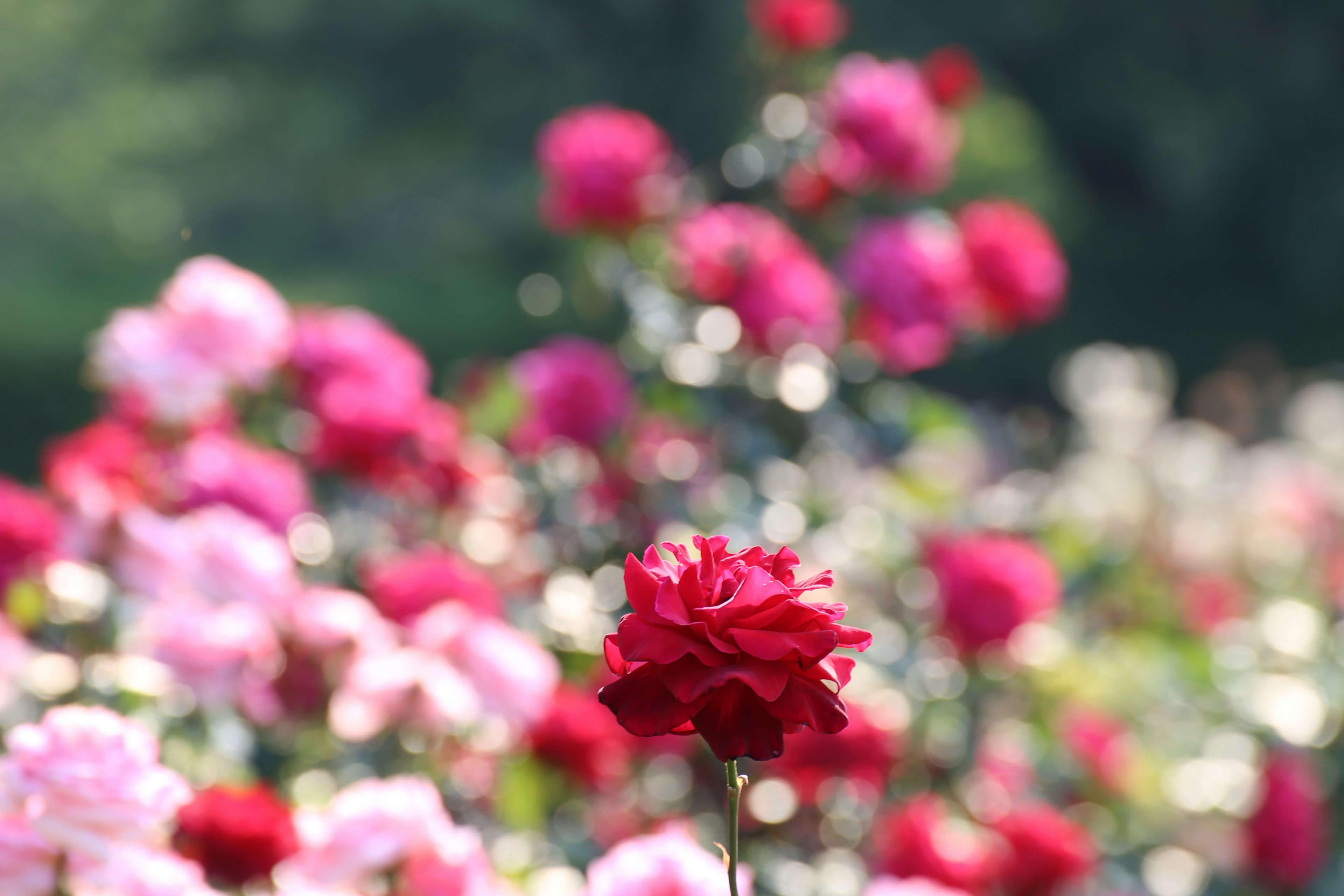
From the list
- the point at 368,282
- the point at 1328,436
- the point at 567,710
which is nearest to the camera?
the point at 567,710

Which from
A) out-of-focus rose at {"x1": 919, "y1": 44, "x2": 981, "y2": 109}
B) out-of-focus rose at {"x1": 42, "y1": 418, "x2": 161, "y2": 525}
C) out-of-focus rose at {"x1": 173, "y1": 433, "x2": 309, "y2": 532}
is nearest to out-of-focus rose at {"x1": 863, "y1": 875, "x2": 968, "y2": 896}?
out-of-focus rose at {"x1": 173, "y1": 433, "x2": 309, "y2": 532}

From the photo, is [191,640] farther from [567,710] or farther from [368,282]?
[368,282]

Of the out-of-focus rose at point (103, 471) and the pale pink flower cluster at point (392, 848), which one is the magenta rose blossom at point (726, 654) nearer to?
the pale pink flower cluster at point (392, 848)

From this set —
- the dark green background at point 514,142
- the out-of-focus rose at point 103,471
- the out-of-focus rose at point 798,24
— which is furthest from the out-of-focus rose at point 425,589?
the dark green background at point 514,142

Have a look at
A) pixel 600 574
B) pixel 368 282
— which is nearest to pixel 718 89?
pixel 368 282

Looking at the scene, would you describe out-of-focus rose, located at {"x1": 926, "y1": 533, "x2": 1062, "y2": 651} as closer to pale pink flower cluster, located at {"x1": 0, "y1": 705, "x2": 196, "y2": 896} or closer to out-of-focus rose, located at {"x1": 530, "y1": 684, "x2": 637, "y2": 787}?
out-of-focus rose, located at {"x1": 530, "y1": 684, "x2": 637, "y2": 787}

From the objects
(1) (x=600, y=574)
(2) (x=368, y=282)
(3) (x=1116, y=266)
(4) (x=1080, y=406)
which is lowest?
(1) (x=600, y=574)

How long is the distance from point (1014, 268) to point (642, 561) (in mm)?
1173

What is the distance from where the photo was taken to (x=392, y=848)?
42.3 inches

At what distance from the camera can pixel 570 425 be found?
1.98m

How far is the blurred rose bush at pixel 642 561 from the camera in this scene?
147 cm

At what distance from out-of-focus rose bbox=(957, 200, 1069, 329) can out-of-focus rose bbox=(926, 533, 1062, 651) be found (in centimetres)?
50

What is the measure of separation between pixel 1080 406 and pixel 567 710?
11.9 feet

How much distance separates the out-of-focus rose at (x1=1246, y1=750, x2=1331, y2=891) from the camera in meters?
1.88
